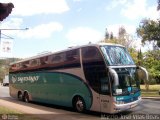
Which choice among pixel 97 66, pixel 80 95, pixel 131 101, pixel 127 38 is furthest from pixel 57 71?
pixel 127 38

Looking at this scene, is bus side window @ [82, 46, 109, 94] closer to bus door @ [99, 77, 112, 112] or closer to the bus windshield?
bus door @ [99, 77, 112, 112]

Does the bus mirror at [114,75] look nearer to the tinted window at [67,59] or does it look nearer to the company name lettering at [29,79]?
the tinted window at [67,59]

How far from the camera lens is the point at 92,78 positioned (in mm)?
14430

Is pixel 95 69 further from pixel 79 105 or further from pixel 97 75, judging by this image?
pixel 79 105

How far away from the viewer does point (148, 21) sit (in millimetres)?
36469

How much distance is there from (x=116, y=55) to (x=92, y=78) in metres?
1.62

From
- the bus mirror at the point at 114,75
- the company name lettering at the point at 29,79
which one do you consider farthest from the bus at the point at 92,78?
the company name lettering at the point at 29,79

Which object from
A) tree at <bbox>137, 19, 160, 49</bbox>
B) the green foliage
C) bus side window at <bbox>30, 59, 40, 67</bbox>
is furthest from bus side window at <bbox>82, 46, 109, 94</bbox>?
the green foliage

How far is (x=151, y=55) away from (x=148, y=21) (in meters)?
15.6

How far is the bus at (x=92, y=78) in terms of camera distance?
1343 centimetres

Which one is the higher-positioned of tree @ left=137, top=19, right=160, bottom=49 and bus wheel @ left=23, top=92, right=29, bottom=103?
tree @ left=137, top=19, right=160, bottom=49

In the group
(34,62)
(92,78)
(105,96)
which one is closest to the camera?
(105,96)

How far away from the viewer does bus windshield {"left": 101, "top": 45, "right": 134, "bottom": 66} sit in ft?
45.0

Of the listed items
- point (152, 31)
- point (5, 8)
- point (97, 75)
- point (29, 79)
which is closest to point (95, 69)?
point (97, 75)
